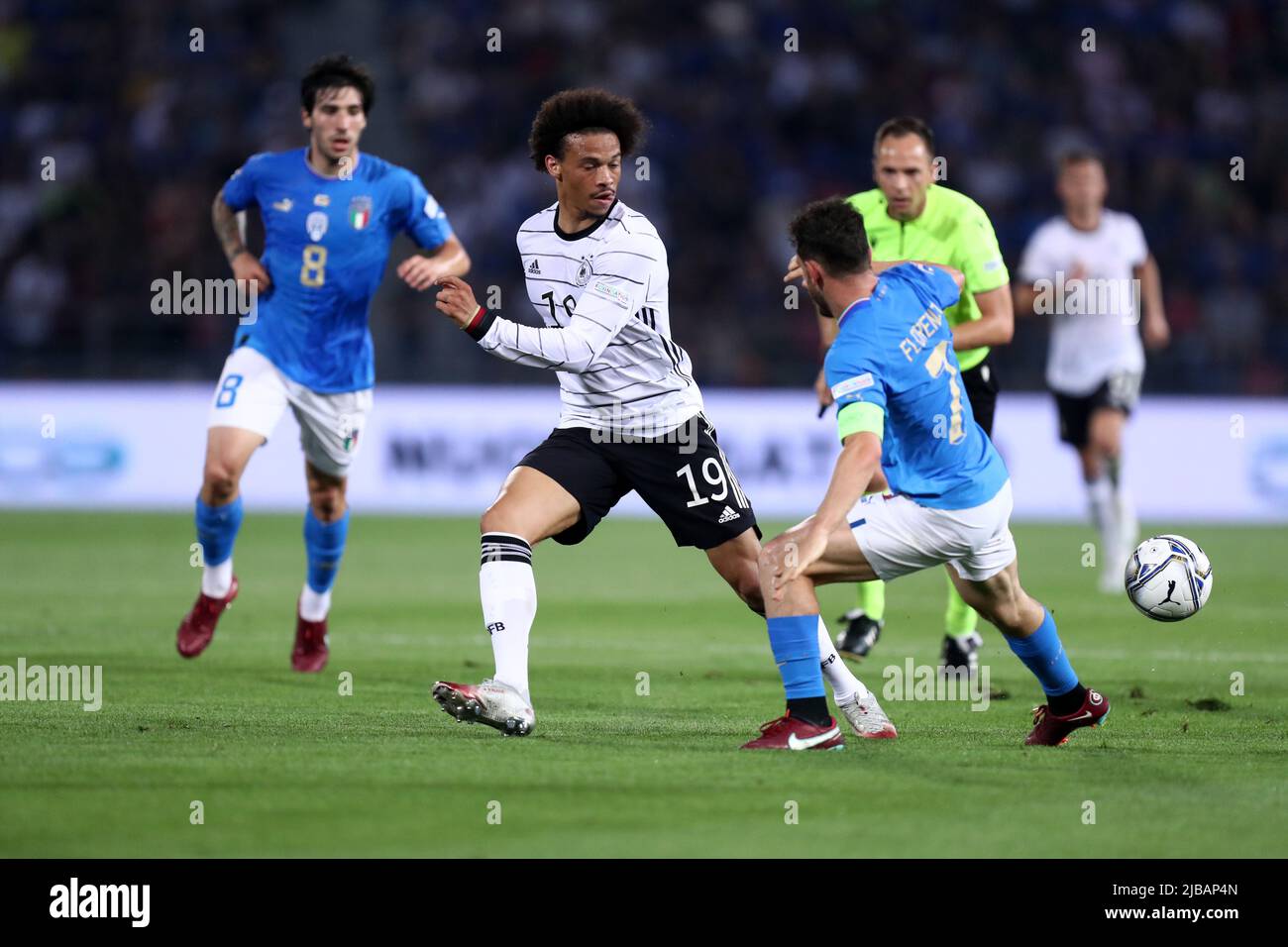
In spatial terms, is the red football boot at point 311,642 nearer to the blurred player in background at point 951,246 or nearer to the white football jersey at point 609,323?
the white football jersey at point 609,323

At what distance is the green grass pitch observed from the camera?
5.01m

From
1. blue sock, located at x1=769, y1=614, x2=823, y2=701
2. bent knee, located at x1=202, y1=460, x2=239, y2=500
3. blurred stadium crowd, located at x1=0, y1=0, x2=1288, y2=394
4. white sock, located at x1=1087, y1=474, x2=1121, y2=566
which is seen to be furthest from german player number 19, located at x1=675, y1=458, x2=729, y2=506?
blurred stadium crowd, located at x1=0, y1=0, x2=1288, y2=394

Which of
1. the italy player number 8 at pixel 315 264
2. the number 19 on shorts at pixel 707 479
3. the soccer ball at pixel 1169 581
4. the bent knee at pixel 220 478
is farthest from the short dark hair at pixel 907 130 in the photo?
the bent knee at pixel 220 478

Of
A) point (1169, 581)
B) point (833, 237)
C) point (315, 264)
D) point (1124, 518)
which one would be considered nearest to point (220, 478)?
point (315, 264)

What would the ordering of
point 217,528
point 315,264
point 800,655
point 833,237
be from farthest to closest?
Result: 1. point 315,264
2. point 217,528
3. point 800,655
4. point 833,237

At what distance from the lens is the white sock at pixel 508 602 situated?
21.5ft

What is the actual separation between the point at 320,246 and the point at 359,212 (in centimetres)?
26

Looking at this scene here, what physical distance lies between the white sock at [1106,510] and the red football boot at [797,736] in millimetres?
7014

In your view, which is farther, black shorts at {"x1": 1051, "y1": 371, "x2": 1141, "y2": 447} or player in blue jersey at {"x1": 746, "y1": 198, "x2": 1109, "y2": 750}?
black shorts at {"x1": 1051, "y1": 371, "x2": 1141, "y2": 447}

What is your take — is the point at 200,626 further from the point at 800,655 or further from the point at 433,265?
the point at 800,655

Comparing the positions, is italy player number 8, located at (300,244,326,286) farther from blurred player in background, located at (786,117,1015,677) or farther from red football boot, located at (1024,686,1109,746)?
red football boot, located at (1024,686,1109,746)

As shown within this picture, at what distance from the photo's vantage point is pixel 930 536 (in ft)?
21.1
